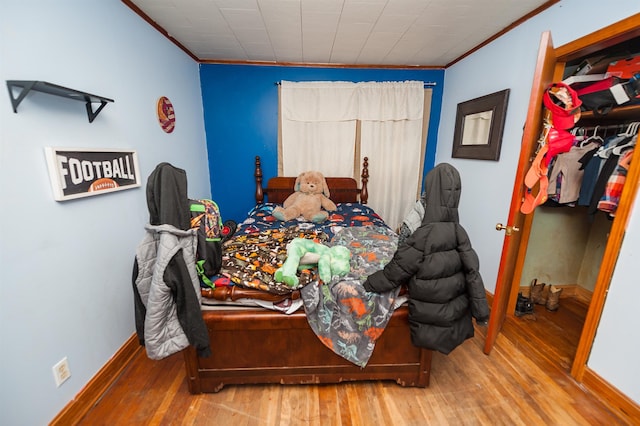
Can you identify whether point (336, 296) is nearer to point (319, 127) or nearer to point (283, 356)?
point (283, 356)

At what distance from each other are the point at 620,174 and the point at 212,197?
390 cm

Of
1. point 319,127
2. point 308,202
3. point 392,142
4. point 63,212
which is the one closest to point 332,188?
point 308,202

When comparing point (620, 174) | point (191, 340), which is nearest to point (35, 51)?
point (191, 340)

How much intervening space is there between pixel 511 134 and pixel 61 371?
3481mm

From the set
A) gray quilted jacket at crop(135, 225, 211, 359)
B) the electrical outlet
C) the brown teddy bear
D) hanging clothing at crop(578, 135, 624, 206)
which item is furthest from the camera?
the brown teddy bear

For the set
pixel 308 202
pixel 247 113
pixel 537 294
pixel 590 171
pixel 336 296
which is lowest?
pixel 537 294

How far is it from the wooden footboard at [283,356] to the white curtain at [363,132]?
90.2 inches

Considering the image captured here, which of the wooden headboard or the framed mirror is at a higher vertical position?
the framed mirror

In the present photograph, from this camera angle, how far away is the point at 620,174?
161 cm

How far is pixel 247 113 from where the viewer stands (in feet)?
10.9

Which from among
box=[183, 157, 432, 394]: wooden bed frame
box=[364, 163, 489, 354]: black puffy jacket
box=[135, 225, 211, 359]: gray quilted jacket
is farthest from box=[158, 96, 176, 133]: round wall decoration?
box=[364, 163, 489, 354]: black puffy jacket

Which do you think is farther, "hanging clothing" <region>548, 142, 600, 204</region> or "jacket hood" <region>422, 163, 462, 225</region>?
"hanging clothing" <region>548, 142, 600, 204</region>

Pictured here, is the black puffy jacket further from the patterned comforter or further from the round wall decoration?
the round wall decoration

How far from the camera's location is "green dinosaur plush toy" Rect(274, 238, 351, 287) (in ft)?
4.55
